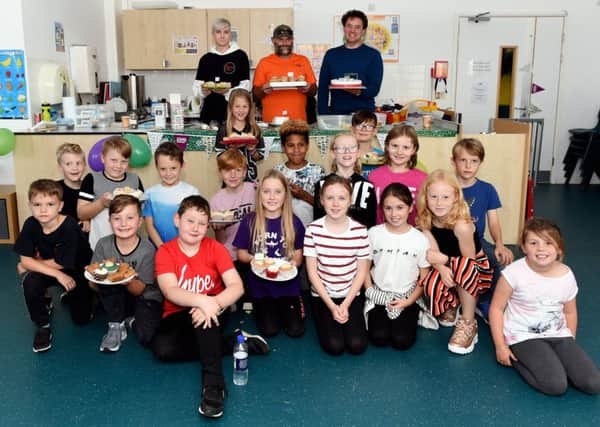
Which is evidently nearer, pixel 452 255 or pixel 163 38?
pixel 452 255

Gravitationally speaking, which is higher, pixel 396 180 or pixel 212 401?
pixel 396 180

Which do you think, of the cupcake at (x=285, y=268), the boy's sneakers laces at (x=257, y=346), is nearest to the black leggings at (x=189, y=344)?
the boy's sneakers laces at (x=257, y=346)

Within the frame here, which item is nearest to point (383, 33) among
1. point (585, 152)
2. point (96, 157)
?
point (585, 152)

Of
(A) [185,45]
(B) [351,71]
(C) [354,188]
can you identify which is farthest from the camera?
(A) [185,45]

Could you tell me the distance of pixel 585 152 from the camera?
7102 millimetres

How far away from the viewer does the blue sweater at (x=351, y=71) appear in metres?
4.56

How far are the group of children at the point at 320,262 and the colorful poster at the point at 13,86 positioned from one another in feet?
5.53

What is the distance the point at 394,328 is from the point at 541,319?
709 mm

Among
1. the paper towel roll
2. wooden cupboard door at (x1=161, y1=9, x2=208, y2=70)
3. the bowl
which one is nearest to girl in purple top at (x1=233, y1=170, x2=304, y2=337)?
the bowl

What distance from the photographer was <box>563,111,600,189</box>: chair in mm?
7039

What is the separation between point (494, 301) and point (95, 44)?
5576 mm

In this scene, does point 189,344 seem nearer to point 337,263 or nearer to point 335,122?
point 337,263

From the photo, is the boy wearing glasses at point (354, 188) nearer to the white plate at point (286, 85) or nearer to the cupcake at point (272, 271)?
the cupcake at point (272, 271)

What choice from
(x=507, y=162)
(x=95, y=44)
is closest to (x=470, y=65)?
(x=507, y=162)
